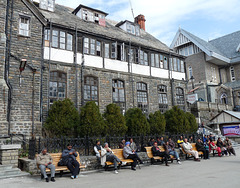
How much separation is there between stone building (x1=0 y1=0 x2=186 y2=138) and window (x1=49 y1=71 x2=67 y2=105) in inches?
2.5

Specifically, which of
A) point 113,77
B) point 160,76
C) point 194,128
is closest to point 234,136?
point 194,128

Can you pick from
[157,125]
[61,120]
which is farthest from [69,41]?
[157,125]

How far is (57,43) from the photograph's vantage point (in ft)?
50.2

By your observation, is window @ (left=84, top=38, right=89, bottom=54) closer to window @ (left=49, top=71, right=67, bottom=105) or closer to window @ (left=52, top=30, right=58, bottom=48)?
window @ (left=52, top=30, right=58, bottom=48)

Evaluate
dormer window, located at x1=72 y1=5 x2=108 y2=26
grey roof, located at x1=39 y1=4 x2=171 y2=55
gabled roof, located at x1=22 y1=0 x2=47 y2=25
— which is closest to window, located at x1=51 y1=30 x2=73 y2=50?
grey roof, located at x1=39 y1=4 x2=171 y2=55

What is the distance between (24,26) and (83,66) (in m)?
4.56

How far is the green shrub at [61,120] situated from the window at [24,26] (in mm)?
A: 4657

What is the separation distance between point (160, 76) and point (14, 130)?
13271mm

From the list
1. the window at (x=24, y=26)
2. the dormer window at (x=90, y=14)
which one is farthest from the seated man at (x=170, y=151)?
the dormer window at (x=90, y=14)

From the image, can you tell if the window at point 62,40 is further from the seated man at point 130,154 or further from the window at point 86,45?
the seated man at point 130,154

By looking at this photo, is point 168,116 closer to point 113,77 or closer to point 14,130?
point 113,77

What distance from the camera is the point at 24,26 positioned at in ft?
44.6

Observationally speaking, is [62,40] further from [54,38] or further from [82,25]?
[82,25]

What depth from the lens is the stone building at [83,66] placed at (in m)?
13.0
